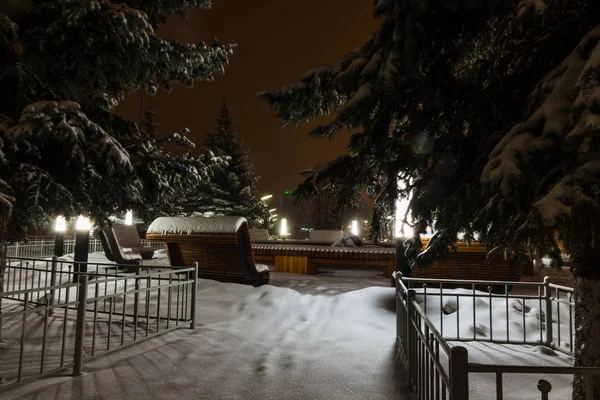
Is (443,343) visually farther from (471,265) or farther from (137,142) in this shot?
(471,265)

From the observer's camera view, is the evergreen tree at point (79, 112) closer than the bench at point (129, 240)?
Yes

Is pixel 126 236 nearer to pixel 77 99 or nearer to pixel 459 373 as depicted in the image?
pixel 77 99

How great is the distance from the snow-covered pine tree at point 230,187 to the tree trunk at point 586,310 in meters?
22.9

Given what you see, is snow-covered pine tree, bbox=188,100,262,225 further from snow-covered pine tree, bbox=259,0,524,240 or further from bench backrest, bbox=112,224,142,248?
snow-covered pine tree, bbox=259,0,524,240

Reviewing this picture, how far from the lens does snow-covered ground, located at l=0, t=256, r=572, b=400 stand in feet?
12.9

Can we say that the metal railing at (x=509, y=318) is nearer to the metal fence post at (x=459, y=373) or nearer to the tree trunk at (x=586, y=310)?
the tree trunk at (x=586, y=310)

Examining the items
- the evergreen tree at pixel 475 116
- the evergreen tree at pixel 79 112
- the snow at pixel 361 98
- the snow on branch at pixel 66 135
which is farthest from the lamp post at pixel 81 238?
the snow at pixel 361 98

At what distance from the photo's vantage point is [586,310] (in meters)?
3.00

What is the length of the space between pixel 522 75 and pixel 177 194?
6.20m

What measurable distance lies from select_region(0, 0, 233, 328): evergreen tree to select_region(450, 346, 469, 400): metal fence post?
4717 mm

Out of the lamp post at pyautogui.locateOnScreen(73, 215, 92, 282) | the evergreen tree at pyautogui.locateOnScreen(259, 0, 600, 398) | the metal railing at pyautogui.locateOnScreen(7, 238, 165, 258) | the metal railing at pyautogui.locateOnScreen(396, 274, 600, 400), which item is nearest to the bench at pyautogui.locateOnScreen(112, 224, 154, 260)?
the metal railing at pyautogui.locateOnScreen(7, 238, 165, 258)

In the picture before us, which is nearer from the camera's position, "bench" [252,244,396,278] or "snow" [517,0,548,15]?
"snow" [517,0,548,15]

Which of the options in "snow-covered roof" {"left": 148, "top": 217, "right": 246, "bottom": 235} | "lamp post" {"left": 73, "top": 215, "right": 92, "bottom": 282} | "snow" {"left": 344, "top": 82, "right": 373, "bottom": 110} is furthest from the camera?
Result: "lamp post" {"left": 73, "top": 215, "right": 92, "bottom": 282}

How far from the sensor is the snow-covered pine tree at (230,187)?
25797 mm
